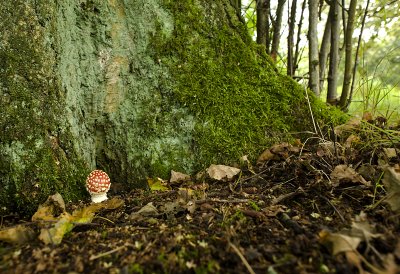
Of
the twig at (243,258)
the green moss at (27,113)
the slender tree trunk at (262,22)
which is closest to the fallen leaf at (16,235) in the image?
the green moss at (27,113)

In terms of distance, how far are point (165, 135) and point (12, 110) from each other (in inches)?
39.7

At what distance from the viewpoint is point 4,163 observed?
183 cm

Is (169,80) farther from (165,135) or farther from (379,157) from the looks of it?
(379,157)

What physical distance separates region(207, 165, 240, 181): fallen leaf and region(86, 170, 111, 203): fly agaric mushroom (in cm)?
73

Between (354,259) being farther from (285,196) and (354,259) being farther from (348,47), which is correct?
(348,47)

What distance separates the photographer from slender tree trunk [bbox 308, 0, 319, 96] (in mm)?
2826

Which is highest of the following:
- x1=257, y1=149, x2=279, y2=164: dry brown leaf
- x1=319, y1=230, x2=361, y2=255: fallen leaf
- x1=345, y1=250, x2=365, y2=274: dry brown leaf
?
x1=257, y1=149, x2=279, y2=164: dry brown leaf

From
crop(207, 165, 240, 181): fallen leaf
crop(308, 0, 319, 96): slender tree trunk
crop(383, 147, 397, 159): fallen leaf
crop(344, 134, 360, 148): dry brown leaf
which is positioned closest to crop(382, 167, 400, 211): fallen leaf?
crop(383, 147, 397, 159): fallen leaf

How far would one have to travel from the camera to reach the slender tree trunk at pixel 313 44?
2.83m

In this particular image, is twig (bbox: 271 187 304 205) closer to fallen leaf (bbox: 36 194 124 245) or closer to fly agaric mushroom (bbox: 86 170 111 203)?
fallen leaf (bbox: 36 194 124 245)

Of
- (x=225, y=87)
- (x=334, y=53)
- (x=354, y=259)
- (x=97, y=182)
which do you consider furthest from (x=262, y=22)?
(x=354, y=259)

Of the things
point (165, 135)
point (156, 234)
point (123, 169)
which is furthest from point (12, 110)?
point (156, 234)

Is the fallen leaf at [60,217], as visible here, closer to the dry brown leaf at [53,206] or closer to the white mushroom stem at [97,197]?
the dry brown leaf at [53,206]

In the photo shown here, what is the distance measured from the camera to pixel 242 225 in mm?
1448
